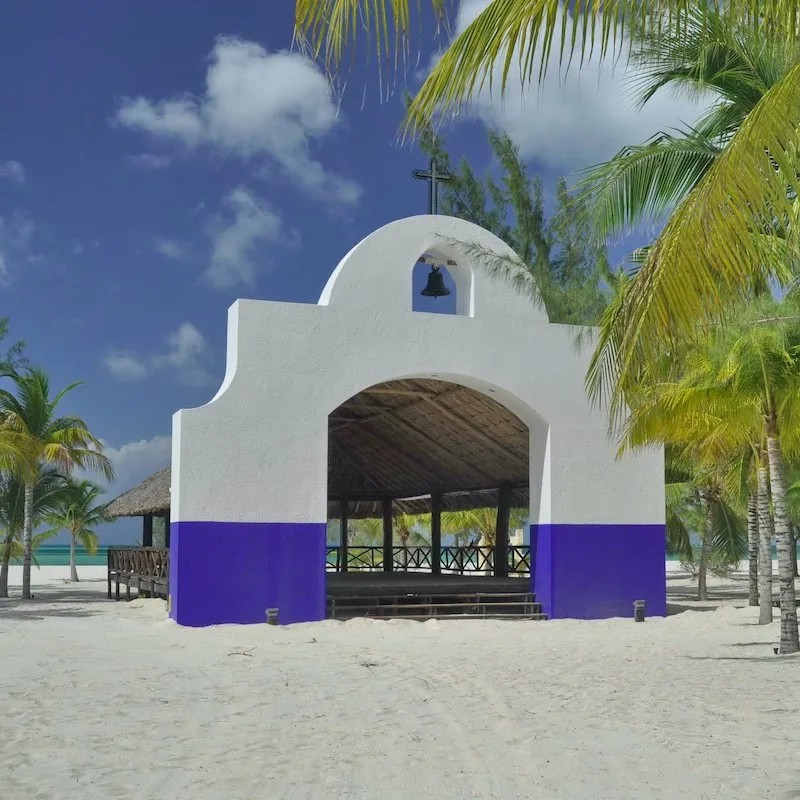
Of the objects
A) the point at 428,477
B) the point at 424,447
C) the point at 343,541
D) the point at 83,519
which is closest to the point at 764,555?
the point at 424,447

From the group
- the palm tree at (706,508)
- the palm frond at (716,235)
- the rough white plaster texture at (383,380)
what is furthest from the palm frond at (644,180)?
the palm tree at (706,508)

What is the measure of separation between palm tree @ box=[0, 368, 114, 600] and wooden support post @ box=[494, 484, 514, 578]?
8.39 m

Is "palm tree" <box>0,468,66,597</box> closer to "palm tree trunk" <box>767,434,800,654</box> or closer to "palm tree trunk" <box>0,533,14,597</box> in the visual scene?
"palm tree trunk" <box>0,533,14,597</box>

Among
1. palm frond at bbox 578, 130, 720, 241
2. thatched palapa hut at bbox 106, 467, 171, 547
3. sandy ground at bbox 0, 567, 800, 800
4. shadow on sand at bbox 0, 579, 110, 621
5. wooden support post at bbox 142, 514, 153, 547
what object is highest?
palm frond at bbox 578, 130, 720, 241

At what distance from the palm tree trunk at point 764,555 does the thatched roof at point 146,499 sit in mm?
10401

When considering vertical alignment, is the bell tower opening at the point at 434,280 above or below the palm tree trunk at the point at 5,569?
above

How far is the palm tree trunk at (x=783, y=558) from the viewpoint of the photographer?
10656 millimetres

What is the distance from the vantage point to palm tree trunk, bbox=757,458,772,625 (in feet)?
46.2

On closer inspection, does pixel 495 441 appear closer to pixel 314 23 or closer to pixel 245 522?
pixel 245 522

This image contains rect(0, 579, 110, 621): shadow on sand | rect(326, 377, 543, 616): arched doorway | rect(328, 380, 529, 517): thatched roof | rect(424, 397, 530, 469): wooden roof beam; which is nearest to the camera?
rect(326, 377, 543, 616): arched doorway

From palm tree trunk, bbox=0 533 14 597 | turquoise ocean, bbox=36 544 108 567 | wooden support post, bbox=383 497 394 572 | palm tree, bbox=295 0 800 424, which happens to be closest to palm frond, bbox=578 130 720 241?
palm tree, bbox=295 0 800 424

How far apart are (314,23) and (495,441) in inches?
561

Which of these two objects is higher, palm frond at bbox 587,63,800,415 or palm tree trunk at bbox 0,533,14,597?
palm frond at bbox 587,63,800,415

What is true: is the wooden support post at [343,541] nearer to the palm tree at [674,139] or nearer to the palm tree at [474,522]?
the palm tree at [474,522]
